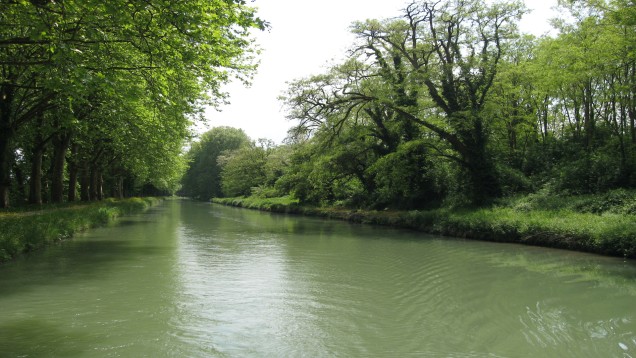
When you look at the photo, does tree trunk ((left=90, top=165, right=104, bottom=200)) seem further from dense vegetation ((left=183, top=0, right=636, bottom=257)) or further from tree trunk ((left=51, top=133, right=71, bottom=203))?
dense vegetation ((left=183, top=0, right=636, bottom=257))

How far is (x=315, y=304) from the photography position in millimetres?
8516

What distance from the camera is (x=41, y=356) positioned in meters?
5.51

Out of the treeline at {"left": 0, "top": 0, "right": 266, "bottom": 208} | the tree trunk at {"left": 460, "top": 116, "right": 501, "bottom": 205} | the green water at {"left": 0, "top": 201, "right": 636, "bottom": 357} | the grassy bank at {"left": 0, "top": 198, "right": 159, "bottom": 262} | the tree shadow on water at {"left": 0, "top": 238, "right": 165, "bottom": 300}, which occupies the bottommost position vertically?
the green water at {"left": 0, "top": 201, "right": 636, "bottom": 357}

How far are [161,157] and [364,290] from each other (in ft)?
93.2

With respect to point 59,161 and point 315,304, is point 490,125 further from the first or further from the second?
point 59,161

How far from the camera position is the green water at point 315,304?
624cm

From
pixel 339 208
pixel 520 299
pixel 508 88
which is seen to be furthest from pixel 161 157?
pixel 520 299

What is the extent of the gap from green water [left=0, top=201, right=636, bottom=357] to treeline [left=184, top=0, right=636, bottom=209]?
8.82 metres

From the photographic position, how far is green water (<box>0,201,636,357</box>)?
246 inches

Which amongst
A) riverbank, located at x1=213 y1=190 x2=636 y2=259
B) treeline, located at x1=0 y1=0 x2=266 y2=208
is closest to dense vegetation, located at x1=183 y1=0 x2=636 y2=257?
riverbank, located at x1=213 y1=190 x2=636 y2=259

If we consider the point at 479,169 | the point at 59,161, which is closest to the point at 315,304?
the point at 479,169

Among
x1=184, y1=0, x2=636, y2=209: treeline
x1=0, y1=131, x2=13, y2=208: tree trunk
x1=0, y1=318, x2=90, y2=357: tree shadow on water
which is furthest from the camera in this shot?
x1=184, y1=0, x2=636, y2=209: treeline

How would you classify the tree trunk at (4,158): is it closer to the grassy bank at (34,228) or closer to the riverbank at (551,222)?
the grassy bank at (34,228)

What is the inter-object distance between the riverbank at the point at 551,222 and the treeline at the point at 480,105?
6.49 ft
